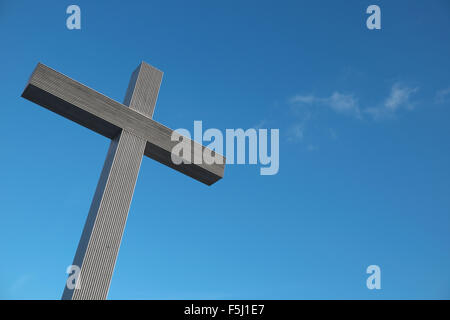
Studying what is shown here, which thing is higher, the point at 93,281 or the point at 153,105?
the point at 153,105

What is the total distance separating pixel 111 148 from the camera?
7438 mm

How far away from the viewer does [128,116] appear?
7395 mm

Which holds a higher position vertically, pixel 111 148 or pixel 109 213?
pixel 111 148

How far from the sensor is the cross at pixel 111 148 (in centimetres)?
611

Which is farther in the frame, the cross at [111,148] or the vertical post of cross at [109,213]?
the cross at [111,148]

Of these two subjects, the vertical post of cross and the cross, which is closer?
the vertical post of cross

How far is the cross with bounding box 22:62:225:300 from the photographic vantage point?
20.0ft

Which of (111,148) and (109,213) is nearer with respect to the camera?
(109,213)

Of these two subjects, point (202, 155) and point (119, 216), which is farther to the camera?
point (202, 155)
